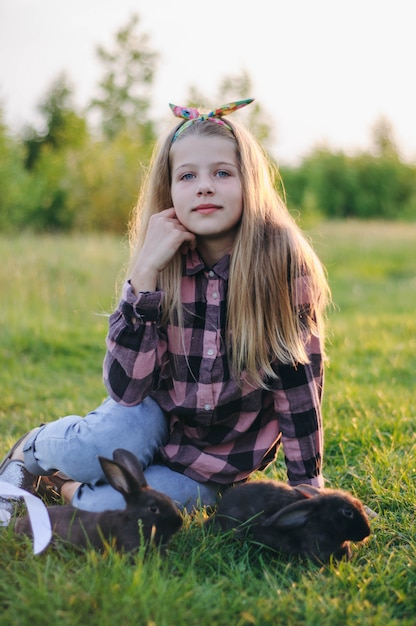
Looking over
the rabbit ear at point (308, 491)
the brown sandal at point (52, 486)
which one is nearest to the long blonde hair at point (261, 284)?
the rabbit ear at point (308, 491)

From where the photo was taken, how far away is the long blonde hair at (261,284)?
8.84 ft

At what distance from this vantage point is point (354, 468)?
3.24m

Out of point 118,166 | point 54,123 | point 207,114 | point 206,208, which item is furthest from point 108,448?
point 54,123

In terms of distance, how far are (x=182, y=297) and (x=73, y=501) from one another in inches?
34.2

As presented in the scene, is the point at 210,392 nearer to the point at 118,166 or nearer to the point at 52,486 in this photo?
the point at 52,486

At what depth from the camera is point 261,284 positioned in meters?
2.73

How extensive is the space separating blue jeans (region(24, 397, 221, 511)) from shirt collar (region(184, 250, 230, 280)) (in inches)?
21.7

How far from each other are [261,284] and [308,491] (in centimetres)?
78

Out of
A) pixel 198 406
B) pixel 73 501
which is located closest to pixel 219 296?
pixel 198 406

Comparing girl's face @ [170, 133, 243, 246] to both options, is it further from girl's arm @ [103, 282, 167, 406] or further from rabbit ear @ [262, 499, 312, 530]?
rabbit ear @ [262, 499, 312, 530]

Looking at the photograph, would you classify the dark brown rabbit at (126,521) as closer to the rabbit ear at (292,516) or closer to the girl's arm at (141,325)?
the rabbit ear at (292,516)

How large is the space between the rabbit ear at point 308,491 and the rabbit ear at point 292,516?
0.40 ft

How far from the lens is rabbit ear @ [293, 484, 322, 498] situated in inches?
96.0

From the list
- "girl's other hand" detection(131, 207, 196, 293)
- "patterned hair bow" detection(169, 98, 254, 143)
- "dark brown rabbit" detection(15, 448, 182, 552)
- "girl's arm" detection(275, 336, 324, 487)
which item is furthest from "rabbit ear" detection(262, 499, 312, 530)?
"patterned hair bow" detection(169, 98, 254, 143)
